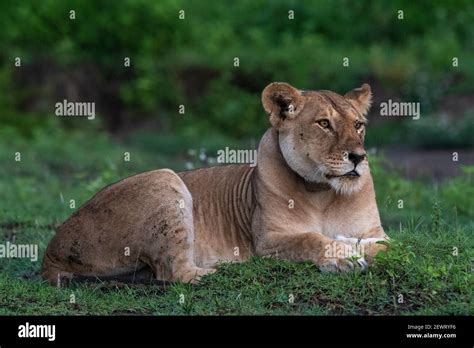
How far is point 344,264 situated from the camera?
652 cm

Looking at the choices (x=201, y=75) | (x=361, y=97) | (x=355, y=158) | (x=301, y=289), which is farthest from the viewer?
(x=201, y=75)

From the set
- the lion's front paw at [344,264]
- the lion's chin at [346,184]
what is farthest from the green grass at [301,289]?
the lion's chin at [346,184]

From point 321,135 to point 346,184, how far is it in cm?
30

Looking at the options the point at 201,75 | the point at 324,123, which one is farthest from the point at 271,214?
the point at 201,75

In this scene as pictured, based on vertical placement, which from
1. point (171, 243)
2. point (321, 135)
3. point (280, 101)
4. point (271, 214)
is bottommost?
point (171, 243)

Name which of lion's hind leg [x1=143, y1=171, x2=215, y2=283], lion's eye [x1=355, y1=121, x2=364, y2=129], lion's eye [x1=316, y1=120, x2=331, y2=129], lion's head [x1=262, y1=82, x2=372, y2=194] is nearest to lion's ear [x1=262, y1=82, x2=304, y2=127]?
lion's head [x1=262, y1=82, x2=372, y2=194]

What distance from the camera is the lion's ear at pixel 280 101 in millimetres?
6945

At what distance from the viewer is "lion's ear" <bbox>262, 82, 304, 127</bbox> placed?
695 centimetres

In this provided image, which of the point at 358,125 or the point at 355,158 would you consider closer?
the point at 355,158

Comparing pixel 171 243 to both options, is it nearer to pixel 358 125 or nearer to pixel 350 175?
pixel 350 175

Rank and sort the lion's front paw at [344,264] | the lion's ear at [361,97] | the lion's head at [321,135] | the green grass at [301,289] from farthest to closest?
the lion's ear at [361,97] → the lion's head at [321,135] → the lion's front paw at [344,264] → the green grass at [301,289]

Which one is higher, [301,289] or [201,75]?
[201,75]

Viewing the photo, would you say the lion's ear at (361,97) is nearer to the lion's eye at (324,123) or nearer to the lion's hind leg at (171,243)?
the lion's eye at (324,123)

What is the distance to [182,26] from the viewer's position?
17359 millimetres
